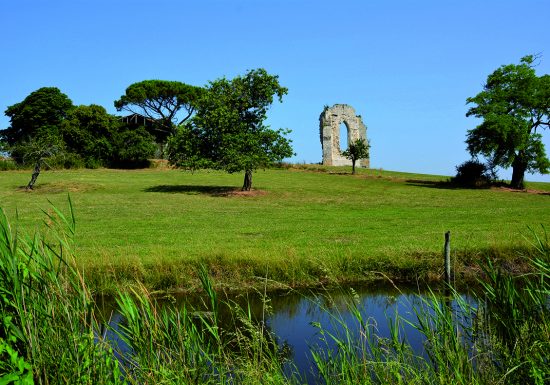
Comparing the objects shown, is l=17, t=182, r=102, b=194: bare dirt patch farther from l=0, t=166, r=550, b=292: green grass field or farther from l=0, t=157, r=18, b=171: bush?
l=0, t=157, r=18, b=171: bush

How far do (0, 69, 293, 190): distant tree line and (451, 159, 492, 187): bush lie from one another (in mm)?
17863

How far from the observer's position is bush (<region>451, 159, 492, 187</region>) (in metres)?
45.9

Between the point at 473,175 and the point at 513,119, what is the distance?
647 centimetres

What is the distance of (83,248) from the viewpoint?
54.7 ft

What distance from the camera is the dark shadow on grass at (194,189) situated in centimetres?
3825

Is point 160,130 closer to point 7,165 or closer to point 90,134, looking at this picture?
point 90,134

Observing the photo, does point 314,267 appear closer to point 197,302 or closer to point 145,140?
point 197,302

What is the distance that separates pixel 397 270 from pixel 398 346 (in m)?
8.99

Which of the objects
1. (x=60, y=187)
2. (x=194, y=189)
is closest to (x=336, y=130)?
(x=194, y=189)

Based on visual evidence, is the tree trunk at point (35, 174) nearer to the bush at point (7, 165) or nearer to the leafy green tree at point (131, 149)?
the bush at point (7, 165)

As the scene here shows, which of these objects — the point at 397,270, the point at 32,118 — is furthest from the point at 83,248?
the point at 32,118

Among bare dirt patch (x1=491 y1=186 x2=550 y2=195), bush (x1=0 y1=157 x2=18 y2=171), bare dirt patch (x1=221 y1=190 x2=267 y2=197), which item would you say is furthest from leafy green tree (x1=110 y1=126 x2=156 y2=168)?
bare dirt patch (x1=491 y1=186 x2=550 y2=195)

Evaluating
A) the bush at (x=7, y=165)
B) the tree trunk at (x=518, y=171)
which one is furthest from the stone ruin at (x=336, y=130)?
the bush at (x=7, y=165)

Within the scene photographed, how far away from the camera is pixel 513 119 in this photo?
1670 inches
